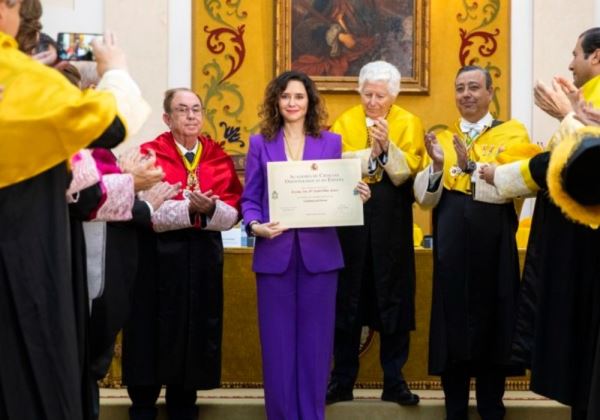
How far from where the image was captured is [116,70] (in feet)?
11.8

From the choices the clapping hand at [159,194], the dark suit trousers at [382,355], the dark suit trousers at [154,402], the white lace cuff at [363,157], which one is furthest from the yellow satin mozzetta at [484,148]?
the dark suit trousers at [154,402]

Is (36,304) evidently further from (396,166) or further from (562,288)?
(396,166)

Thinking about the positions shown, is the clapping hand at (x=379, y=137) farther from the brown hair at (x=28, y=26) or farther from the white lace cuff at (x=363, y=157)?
the brown hair at (x=28, y=26)

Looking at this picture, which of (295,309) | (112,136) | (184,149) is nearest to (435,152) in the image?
(295,309)

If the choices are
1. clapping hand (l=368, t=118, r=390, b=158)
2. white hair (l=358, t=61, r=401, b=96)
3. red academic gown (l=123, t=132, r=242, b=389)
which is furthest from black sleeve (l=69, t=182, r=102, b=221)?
white hair (l=358, t=61, r=401, b=96)

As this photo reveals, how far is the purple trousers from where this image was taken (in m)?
5.73

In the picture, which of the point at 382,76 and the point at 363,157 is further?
the point at 382,76

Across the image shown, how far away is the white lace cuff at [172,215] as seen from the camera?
19.4ft

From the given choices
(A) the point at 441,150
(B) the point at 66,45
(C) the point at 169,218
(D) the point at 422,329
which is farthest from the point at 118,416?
(B) the point at 66,45

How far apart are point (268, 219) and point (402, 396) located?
4.22ft

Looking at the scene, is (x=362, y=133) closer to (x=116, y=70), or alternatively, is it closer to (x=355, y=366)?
(x=355, y=366)

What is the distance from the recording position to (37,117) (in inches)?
128

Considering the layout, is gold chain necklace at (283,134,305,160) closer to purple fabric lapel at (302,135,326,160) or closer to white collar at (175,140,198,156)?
purple fabric lapel at (302,135,326,160)

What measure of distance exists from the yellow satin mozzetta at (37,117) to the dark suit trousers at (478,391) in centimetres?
330
